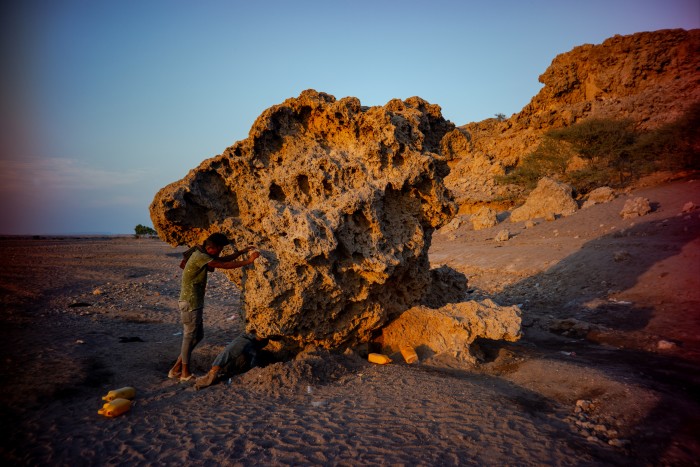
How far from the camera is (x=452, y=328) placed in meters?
5.75

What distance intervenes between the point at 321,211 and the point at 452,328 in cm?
274

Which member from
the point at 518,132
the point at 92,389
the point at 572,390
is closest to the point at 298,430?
the point at 92,389

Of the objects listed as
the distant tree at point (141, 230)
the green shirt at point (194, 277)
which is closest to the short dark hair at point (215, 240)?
the green shirt at point (194, 277)

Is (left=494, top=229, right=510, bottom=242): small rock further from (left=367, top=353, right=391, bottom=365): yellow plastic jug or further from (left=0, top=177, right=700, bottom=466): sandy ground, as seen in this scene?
(left=367, top=353, right=391, bottom=365): yellow plastic jug

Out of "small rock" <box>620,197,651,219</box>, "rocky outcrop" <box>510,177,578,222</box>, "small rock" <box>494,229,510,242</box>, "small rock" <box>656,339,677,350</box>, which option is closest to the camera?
"small rock" <box>656,339,677,350</box>

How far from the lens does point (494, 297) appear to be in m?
10.8

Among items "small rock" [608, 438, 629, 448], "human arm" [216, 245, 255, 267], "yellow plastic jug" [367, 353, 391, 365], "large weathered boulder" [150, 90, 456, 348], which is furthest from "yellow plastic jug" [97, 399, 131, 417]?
"small rock" [608, 438, 629, 448]

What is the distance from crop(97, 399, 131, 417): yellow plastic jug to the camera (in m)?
3.78

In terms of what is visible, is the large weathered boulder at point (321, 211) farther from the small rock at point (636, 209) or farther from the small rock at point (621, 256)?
the small rock at point (636, 209)

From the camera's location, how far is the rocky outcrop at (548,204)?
17.8 meters

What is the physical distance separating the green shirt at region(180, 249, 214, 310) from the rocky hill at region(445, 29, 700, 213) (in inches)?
1005

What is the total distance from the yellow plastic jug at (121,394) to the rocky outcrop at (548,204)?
58.2 ft

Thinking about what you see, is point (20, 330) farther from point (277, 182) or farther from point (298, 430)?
point (298, 430)

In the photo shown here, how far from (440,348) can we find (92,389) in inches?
186
